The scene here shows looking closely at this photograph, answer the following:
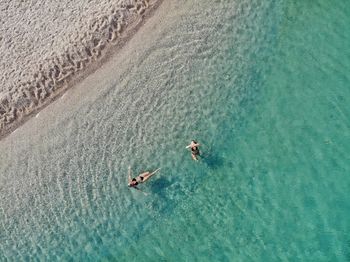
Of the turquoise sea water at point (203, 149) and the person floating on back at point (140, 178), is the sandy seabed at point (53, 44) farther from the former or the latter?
the person floating on back at point (140, 178)

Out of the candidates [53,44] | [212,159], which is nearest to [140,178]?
[212,159]

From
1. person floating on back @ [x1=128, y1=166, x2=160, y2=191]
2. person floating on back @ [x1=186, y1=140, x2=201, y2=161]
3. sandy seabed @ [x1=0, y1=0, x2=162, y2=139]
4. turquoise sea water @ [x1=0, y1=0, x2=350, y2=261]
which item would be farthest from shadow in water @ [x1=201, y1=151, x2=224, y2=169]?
sandy seabed @ [x1=0, y1=0, x2=162, y2=139]

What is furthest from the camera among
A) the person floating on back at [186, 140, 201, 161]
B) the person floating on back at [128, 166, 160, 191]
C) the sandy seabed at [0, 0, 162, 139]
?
the sandy seabed at [0, 0, 162, 139]

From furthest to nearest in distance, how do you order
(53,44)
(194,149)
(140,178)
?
(53,44)
(140,178)
(194,149)

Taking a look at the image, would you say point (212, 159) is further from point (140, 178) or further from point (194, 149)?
point (140, 178)

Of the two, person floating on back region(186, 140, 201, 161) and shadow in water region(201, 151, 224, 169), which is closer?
person floating on back region(186, 140, 201, 161)

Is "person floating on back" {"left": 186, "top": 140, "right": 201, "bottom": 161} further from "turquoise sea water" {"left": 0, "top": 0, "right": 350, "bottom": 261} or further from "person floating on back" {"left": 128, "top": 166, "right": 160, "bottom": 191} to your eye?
"person floating on back" {"left": 128, "top": 166, "right": 160, "bottom": 191}
